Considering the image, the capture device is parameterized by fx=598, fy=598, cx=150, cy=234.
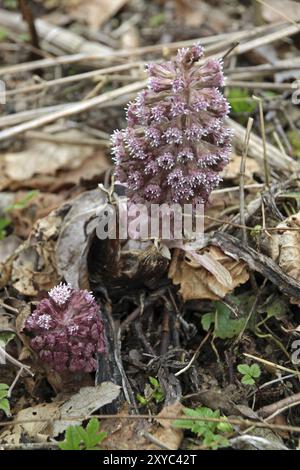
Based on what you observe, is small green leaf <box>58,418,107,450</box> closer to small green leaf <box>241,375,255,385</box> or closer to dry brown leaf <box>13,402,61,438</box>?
dry brown leaf <box>13,402,61,438</box>

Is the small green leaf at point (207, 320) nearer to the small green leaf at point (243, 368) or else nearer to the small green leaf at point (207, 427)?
the small green leaf at point (243, 368)

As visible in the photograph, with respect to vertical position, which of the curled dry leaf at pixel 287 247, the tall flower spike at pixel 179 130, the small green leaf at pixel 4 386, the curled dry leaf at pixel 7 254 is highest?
the tall flower spike at pixel 179 130

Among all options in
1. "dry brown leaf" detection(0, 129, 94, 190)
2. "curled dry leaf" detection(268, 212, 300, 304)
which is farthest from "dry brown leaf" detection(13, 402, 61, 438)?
"dry brown leaf" detection(0, 129, 94, 190)

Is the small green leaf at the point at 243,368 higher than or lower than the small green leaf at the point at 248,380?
higher

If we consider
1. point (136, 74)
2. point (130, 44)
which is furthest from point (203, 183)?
point (130, 44)

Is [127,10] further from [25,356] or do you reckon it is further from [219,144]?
[25,356]

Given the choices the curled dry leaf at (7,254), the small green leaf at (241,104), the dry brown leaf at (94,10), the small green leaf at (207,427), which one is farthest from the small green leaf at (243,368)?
the dry brown leaf at (94,10)
